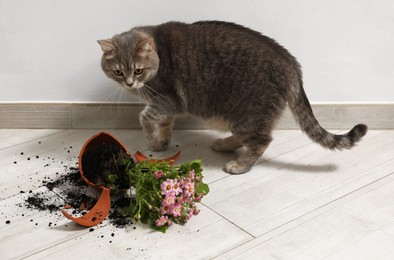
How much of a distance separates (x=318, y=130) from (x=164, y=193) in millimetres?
741

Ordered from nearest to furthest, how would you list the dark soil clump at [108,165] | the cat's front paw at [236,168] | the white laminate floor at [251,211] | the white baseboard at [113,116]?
the white laminate floor at [251,211] → the dark soil clump at [108,165] → the cat's front paw at [236,168] → the white baseboard at [113,116]

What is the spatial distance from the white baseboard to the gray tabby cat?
325mm

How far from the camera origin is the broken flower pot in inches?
68.3

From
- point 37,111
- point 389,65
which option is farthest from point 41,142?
point 389,65

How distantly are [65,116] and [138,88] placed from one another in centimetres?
53

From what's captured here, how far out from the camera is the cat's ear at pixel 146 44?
194 cm

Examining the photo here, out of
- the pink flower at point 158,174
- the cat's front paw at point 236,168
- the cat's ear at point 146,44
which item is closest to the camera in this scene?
the pink flower at point 158,174

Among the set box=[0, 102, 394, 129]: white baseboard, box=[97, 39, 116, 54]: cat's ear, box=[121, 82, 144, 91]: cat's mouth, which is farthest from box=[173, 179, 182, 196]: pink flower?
box=[0, 102, 394, 129]: white baseboard

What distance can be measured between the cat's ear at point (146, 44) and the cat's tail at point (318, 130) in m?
0.61

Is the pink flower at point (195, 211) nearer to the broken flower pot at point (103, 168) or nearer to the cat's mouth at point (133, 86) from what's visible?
the broken flower pot at point (103, 168)

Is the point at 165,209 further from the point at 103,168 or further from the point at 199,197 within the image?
the point at 103,168

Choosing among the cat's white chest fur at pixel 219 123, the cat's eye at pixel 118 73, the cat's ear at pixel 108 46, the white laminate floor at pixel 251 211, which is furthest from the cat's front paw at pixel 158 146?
the cat's ear at pixel 108 46

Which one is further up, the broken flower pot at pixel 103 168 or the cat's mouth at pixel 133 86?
the cat's mouth at pixel 133 86

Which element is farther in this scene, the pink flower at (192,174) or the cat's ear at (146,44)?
the cat's ear at (146,44)
